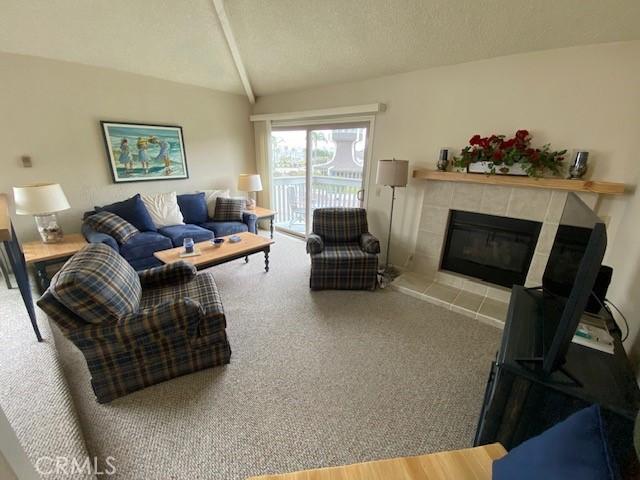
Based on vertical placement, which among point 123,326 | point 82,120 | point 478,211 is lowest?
point 123,326

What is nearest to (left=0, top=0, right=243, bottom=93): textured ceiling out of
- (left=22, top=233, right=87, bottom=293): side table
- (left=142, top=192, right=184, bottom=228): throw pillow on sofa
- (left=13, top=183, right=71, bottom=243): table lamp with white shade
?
(left=13, top=183, right=71, bottom=243): table lamp with white shade

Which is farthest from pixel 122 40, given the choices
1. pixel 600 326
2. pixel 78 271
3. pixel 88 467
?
pixel 600 326

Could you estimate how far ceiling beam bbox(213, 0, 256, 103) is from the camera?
2769 mm

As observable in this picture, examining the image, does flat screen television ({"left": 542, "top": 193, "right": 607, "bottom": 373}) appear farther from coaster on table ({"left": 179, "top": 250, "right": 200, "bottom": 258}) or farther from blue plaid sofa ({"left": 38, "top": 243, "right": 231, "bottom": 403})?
coaster on table ({"left": 179, "top": 250, "right": 200, "bottom": 258})

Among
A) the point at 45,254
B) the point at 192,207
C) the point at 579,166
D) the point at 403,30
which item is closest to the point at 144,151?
the point at 192,207

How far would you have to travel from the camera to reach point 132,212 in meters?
3.39

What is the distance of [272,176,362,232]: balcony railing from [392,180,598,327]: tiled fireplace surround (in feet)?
3.69

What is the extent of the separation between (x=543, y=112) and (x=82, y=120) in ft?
15.9

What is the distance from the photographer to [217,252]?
282cm

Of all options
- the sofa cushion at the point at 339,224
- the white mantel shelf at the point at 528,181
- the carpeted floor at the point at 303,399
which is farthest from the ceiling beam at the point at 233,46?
the carpeted floor at the point at 303,399

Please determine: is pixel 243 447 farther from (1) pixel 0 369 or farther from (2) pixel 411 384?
(1) pixel 0 369

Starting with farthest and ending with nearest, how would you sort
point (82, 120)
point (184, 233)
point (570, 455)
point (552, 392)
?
point (184, 233)
point (82, 120)
point (552, 392)
point (570, 455)

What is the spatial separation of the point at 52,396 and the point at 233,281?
1742 mm

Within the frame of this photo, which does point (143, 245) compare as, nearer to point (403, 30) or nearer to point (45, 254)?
point (45, 254)
